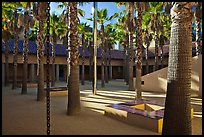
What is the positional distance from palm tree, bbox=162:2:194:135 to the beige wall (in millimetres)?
12924

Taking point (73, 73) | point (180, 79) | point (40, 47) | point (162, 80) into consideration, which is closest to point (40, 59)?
point (40, 47)

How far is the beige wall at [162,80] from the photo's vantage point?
16.6 meters

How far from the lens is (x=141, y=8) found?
14203 mm

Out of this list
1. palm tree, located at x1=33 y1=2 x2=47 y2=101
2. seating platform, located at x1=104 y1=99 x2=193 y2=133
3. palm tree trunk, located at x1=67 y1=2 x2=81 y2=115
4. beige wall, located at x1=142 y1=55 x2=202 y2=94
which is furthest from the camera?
beige wall, located at x1=142 y1=55 x2=202 y2=94

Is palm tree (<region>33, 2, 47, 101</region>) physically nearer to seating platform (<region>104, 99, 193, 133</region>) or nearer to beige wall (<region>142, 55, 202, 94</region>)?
seating platform (<region>104, 99, 193, 133</region>)

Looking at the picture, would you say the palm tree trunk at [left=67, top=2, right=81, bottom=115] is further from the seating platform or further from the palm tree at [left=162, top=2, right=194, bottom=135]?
the palm tree at [left=162, top=2, right=194, bottom=135]

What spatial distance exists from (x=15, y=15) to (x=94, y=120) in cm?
1453

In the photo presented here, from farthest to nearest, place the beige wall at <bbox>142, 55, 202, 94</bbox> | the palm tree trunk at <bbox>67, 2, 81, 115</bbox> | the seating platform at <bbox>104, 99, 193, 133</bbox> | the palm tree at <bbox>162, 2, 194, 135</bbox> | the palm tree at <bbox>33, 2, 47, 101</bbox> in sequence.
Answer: the beige wall at <bbox>142, 55, 202, 94</bbox> → the palm tree at <bbox>33, 2, 47, 101</bbox> → the palm tree trunk at <bbox>67, 2, 81, 115</bbox> → the seating platform at <bbox>104, 99, 193, 133</bbox> → the palm tree at <bbox>162, 2, 194, 135</bbox>

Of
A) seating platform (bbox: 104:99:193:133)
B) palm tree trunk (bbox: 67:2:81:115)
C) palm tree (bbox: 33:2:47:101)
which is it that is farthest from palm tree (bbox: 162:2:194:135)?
palm tree (bbox: 33:2:47:101)

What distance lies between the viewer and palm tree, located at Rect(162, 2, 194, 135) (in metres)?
4.59

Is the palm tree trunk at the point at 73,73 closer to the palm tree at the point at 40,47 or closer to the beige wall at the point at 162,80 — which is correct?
the palm tree at the point at 40,47

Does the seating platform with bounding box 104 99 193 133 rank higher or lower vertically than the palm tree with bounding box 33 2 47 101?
lower

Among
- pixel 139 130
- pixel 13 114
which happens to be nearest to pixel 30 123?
pixel 13 114

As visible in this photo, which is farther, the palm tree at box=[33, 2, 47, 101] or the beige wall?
the beige wall
